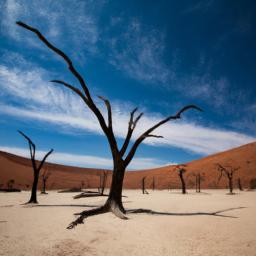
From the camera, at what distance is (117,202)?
372 inches

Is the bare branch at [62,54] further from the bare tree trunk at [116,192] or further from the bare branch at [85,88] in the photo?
the bare tree trunk at [116,192]

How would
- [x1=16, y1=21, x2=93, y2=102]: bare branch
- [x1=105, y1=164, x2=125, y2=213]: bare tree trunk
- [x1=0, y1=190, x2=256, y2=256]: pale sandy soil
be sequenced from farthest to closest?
[x1=105, y1=164, x2=125, y2=213]: bare tree trunk → [x1=16, y1=21, x2=93, y2=102]: bare branch → [x1=0, y1=190, x2=256, y2=256]: pale sandy soil

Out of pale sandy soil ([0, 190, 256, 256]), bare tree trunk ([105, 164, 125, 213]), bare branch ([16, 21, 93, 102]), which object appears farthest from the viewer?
bare tree trunk ([105, 164, 125, 213])

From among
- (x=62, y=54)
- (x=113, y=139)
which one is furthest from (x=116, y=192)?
(x=62, y=54)

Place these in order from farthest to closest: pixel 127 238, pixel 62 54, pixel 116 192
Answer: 1. pixel 116 192
2. pixel 62 54
3. pixel 127 238

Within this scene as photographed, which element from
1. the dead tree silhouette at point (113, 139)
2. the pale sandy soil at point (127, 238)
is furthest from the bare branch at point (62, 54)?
the pale sandy soil at point (127, 238)

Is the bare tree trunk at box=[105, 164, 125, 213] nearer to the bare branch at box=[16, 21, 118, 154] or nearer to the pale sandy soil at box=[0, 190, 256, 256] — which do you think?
the bare branch at box=[16, 21, 118, 154]

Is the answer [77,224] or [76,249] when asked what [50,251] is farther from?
[77,224]

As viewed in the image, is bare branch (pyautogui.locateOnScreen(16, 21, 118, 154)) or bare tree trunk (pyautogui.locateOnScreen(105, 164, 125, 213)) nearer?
bare branch (pyautogui.locateOnScreen(16, 21, 118, 154))

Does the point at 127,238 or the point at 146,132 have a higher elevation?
the point at 146,132

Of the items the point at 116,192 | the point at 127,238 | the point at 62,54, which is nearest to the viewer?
the point at 127,238

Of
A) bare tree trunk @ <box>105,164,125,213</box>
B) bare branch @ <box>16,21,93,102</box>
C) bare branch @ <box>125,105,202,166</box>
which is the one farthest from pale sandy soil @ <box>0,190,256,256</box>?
bare branch @ <box>16,21,93,102</box>

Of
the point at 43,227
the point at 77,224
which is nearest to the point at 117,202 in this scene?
the point at 77,224

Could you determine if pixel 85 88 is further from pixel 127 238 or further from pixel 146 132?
pixel 127 238
